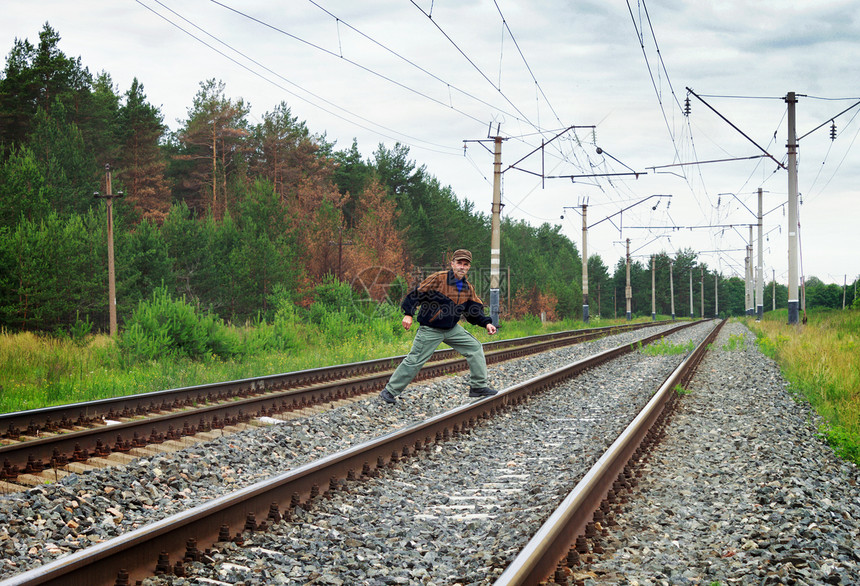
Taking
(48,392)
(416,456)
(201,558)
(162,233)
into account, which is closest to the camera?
(201,558)

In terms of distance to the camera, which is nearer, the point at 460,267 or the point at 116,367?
the point at 460,267

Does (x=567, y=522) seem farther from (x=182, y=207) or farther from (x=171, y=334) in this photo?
(x=182, y=207)

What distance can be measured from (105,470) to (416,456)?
275 cm

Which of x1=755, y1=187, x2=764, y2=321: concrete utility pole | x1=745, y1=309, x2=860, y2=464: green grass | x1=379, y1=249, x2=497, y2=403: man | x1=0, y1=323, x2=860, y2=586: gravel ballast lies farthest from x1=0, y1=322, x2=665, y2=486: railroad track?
x1=755, y1=187, x2=764, y2=321: concrete utility pole

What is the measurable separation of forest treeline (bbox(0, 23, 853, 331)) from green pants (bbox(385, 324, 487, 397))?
16896 millimetres

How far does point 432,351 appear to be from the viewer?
9688 mm

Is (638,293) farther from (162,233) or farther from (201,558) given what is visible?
(201,558)

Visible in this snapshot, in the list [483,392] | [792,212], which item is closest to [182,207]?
[792,212]

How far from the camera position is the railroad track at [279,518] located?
3.49 m

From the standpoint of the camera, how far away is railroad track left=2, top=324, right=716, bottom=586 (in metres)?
3.49

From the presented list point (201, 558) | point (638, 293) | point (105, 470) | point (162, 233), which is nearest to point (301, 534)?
point (201, 558)

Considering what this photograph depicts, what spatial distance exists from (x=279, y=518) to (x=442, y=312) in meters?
4.96

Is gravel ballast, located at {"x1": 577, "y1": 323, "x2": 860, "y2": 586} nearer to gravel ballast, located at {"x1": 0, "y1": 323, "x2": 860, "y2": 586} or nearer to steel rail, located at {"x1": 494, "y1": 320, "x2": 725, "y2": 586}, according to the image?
gravel ballast, located at {"x1": 0, "y1": 323, "x2": 860, "y2": 586}

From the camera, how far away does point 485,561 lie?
4.09m
